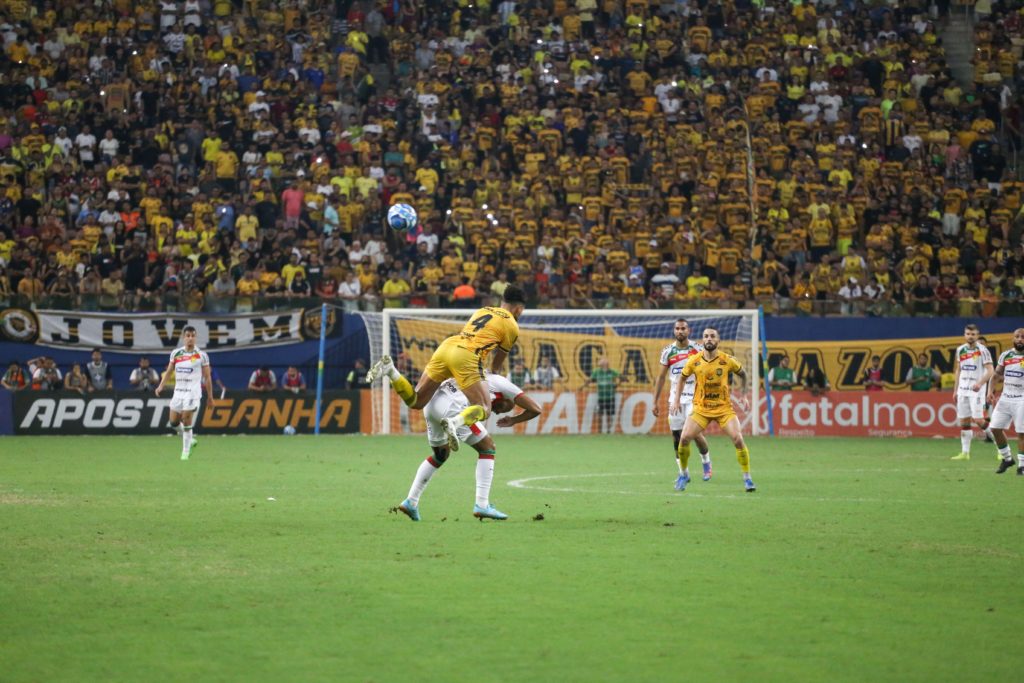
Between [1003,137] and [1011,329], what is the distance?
817cm

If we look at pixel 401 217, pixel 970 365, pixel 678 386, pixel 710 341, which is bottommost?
pixel 970 365

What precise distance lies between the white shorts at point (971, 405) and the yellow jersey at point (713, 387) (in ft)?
27.7

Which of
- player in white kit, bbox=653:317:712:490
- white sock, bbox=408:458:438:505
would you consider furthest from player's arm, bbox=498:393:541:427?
player in white kit, bbox=653:317:712:490

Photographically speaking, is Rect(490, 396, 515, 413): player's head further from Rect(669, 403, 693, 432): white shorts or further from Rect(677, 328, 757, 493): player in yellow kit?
Rect(669, 403, 693, 432): white shorts

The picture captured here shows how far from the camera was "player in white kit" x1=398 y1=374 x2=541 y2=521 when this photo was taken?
13836mm

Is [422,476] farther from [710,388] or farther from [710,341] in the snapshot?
[710,341]

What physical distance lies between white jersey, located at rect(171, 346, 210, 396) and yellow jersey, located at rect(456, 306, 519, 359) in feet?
41.8

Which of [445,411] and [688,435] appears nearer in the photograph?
[445,411]

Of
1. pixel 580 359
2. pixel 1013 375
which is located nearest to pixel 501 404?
pixel 1013 375

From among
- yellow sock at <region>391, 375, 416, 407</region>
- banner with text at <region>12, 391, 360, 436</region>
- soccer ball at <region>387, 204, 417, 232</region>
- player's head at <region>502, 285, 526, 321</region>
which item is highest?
soccer ball at <region>387, 204, 417, 232</region>

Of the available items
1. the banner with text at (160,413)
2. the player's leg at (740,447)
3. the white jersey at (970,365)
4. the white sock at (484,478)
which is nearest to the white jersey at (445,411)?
the white sock at (484,478)

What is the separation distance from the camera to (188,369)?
84.5ft

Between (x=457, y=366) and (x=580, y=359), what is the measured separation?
19.1m

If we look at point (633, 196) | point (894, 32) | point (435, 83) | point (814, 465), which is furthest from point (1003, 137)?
point (814, 465)
